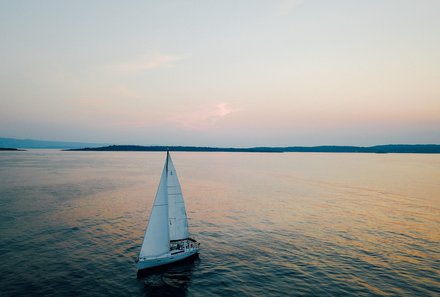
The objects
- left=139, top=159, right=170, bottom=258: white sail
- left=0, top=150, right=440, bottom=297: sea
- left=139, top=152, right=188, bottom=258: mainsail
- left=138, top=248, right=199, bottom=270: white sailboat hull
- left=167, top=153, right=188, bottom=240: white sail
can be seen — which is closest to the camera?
left=0, top=150, right=440, bottom=297: sea

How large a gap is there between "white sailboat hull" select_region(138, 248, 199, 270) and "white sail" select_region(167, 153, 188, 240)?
1.94 m

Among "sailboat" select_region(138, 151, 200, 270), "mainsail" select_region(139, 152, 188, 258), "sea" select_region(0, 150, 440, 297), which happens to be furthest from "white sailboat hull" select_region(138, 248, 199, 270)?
"sea" select_region(0, 150, 440, 297)

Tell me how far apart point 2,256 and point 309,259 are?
3803 centimetres

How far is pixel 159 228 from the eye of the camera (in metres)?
32.2

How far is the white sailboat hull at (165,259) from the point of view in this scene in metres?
31.1

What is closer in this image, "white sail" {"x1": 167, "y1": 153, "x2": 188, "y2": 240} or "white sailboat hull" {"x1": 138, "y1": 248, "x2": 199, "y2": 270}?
"white sailboat hull" {"x1": 138, "y1": 248, "x2": 199, "y2": 270}

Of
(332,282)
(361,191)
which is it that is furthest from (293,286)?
(361,191)

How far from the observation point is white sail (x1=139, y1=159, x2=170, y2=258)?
1243 inches

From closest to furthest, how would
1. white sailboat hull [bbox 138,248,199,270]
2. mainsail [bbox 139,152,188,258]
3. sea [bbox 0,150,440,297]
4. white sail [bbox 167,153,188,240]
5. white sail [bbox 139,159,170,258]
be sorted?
sea [bbox 0,150,440,297] → white sailboat hull [bbox 138,248,199,270] → white sail [bbox 139,159,170,258] → mainsail [bbox 139,152,188,258] → white sail [bbox 167,153,188,240]

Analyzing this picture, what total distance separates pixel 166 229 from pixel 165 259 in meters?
3.40

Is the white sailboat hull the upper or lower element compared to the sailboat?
lower

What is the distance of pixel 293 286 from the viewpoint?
29453 mm

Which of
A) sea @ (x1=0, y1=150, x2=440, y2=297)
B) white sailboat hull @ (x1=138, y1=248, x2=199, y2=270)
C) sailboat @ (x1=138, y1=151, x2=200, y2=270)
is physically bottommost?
sea @ (x1=0, y1=150, x2=440, y2=297)

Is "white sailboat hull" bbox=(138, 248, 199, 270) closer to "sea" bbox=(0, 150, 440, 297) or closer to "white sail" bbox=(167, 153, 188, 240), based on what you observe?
"sea" bbox=(0, 150, 440, 297)
